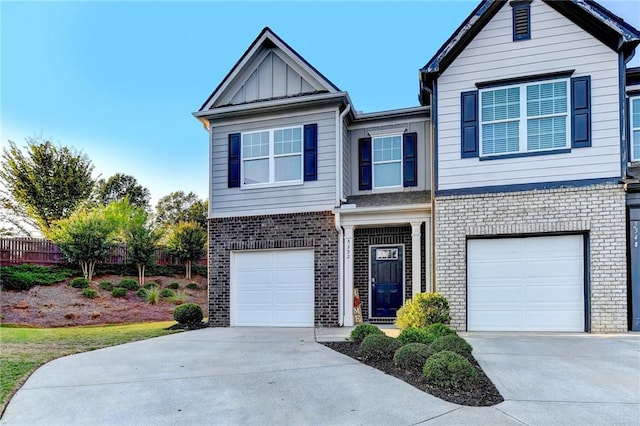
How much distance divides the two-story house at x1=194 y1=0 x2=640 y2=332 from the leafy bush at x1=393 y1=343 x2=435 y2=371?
4.07 meters

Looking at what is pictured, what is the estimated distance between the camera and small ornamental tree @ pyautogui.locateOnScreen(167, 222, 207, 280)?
22703 mm

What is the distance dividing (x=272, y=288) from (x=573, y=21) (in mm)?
9528

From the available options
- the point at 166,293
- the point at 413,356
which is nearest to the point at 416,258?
the point at 413,356

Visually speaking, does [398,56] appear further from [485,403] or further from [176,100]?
[485,403]

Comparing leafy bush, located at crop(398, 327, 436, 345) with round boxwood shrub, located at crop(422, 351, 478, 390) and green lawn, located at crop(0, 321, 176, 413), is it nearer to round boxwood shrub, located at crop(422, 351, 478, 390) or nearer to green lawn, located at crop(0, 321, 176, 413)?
round boxwood shrub, located at crop(422, 351, 478, 390)

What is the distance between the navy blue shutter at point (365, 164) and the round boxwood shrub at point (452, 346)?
6319 mm

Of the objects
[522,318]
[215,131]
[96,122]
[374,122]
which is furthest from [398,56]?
[96,122]

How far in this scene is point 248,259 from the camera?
1218 cm

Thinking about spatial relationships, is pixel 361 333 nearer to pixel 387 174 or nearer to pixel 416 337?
pixel 416 337

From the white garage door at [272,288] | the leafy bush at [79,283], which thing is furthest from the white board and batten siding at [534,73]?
the leafy bush at [79,283]

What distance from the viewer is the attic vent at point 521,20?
991 cm

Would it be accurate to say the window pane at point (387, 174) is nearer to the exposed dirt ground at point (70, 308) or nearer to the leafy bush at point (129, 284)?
the exposed dirt ground at point (70, 308)

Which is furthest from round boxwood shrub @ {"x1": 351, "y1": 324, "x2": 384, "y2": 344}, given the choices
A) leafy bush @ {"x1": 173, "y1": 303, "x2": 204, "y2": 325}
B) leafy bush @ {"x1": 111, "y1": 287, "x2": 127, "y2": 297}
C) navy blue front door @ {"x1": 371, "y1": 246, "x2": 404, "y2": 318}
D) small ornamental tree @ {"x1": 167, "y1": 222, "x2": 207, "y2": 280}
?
small ornamental tree @ {"x1": 167, "y1": 222, "x2": 207, "y2": 280}

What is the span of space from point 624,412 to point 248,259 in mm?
9294
